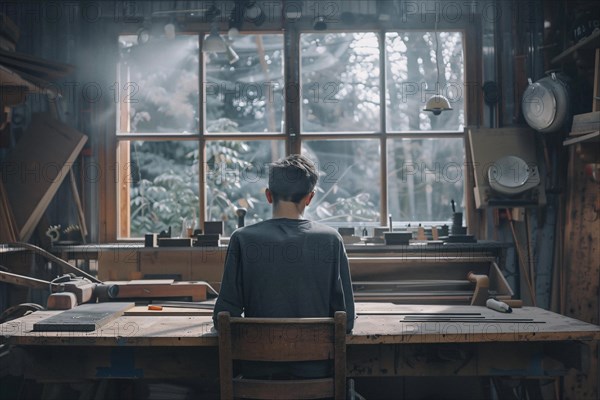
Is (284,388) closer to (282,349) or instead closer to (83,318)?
(282,349)

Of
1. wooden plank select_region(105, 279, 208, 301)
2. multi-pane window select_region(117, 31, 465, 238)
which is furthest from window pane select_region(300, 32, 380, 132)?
wooden plank select_region(105, 279, 208, 301)

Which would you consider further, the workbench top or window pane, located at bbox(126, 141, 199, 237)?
window pane, located at bbox(126, 141, 199, 237)

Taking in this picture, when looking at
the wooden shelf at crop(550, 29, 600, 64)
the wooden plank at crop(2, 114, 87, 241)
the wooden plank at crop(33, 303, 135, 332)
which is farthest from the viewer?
the wooden plank at crop(2, 114, 87, 241)

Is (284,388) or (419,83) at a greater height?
(419,83)

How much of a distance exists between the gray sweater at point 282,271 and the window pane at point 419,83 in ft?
7.82

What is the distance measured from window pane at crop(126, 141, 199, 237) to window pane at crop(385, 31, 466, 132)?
148 cm

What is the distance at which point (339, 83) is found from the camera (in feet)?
15.4

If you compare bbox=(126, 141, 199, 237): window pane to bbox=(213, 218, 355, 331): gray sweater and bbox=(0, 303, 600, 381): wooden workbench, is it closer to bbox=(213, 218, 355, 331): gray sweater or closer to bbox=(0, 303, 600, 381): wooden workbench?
bbox=(0, 303, 600, 381): wooden workbench

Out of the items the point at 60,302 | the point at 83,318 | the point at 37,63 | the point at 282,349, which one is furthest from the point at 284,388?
the point at 37,63

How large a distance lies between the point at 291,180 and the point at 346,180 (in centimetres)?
214

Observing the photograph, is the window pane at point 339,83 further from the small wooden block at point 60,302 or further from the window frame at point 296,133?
the small wooden block at point 60,302

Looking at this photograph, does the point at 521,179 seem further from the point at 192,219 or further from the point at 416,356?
the point at 192,219

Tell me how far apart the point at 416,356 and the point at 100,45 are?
3.31 m

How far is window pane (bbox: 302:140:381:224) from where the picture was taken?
4.69 meters
